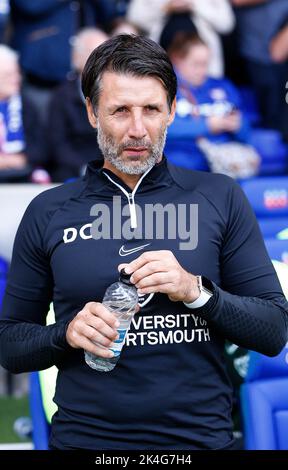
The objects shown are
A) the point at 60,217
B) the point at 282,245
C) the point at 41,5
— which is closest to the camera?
the point at 60,217

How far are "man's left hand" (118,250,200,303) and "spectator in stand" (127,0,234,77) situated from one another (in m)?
4.17

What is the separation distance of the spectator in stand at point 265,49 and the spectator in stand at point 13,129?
6.10 ft

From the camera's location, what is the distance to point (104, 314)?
6.13 ft

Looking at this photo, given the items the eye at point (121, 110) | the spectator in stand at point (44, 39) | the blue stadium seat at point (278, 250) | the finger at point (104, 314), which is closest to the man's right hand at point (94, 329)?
the finger at point (104, 314)

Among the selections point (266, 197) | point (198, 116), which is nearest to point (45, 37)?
point (198, 116)

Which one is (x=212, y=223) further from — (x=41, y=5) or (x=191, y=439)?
(x=41, y=5)

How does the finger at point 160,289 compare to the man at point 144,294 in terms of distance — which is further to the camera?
the man at point 144,294

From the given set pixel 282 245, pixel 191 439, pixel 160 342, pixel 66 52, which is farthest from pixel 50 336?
pixel 66 52

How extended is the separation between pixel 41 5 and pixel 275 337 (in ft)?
14.1

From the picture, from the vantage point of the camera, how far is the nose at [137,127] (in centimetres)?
204

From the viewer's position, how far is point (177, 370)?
203 cm

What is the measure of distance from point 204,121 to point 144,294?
3414mm

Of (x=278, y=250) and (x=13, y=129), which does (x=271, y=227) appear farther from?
(x=13, y=129)

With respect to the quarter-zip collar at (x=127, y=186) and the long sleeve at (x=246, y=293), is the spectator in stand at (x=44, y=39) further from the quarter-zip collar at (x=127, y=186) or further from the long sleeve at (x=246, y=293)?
the long sleeve at (x=246, y=293)
